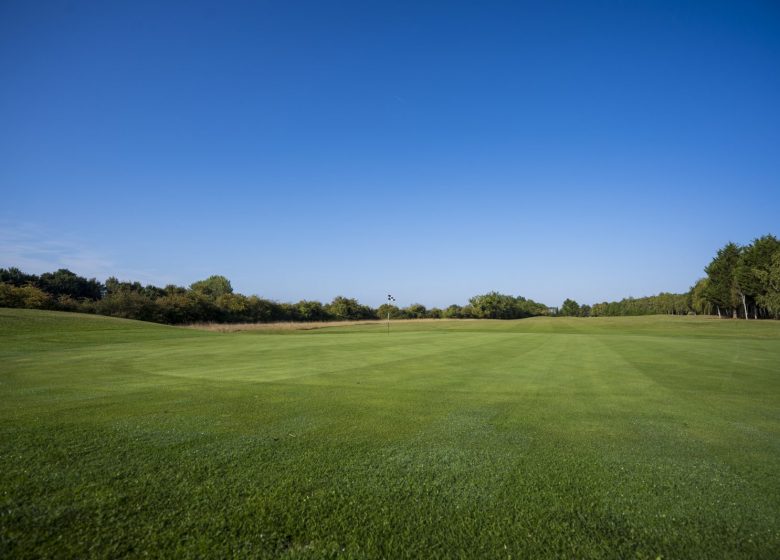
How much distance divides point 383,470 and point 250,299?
9582 centimetres

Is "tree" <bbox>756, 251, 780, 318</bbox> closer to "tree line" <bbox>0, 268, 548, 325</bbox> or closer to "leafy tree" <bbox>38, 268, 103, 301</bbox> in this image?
"tree line" <bbox>0, 268, 548, 325</bbox>

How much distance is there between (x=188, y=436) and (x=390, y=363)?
1000cm

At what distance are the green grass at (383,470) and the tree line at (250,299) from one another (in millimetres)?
63382

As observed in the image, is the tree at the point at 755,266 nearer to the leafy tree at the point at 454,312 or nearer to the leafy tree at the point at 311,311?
the leafy tree at the point at 454,312

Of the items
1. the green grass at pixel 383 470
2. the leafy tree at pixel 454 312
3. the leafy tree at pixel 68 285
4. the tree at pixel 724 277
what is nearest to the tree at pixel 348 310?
the leafy tree at pixel 454 312

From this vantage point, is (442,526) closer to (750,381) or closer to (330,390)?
(330,390)

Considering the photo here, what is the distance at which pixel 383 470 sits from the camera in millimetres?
5000

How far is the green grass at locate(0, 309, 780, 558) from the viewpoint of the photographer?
3.54 metres

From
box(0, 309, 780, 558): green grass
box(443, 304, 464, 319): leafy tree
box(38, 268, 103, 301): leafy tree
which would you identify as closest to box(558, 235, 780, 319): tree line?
box(443, 304, 464, 319): leafy tree

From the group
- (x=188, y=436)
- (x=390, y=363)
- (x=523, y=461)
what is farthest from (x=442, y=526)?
(x=390, y=363)

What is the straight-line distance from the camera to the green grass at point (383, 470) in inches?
139

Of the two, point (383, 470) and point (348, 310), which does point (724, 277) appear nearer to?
point (348, 310)

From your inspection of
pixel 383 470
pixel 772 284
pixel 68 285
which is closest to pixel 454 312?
pixel 772 284

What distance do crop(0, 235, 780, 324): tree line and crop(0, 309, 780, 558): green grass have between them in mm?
63382
